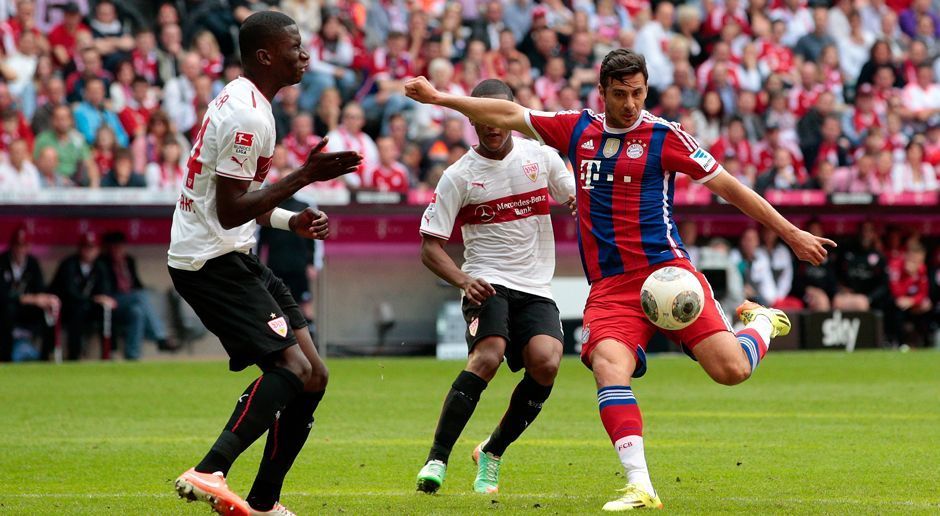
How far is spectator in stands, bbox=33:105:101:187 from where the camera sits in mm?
18234

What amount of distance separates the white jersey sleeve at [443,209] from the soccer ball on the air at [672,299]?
153cm

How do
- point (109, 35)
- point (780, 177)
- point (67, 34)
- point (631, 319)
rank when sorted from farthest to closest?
1. point (780, 177)
2. point (109, 35)
3. point (67, 34)
4. point (631, 319)

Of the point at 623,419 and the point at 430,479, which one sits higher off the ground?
the point at 623,419

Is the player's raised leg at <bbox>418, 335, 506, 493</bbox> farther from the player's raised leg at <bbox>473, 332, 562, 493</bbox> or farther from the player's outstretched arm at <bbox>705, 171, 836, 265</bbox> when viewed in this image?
the player's outstretched arm at <bbox>705, 171, 836, 265</bbox>

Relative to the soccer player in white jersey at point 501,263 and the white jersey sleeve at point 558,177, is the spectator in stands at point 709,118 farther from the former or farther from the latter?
the soccer player in white jersey at point 501,263

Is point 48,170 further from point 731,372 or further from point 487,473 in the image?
point 731,372

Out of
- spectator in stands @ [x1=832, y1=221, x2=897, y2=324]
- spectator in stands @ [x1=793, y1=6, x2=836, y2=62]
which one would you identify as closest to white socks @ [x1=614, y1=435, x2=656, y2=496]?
spectator in stands @ [x1=832, y1=221, x2=897, y2=324]

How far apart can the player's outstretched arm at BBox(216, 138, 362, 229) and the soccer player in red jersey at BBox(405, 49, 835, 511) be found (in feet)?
3.26

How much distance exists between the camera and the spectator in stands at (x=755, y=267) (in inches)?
801

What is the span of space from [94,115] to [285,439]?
13372 mm

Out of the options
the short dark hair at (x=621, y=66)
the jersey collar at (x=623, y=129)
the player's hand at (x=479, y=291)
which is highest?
the short dark hair at (x=621, y=66)

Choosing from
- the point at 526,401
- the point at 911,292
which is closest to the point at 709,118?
the point at 911,292

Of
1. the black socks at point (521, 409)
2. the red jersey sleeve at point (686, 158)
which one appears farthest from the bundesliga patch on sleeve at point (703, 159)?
the black socks at point (521, 409)

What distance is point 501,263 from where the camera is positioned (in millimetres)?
8461
